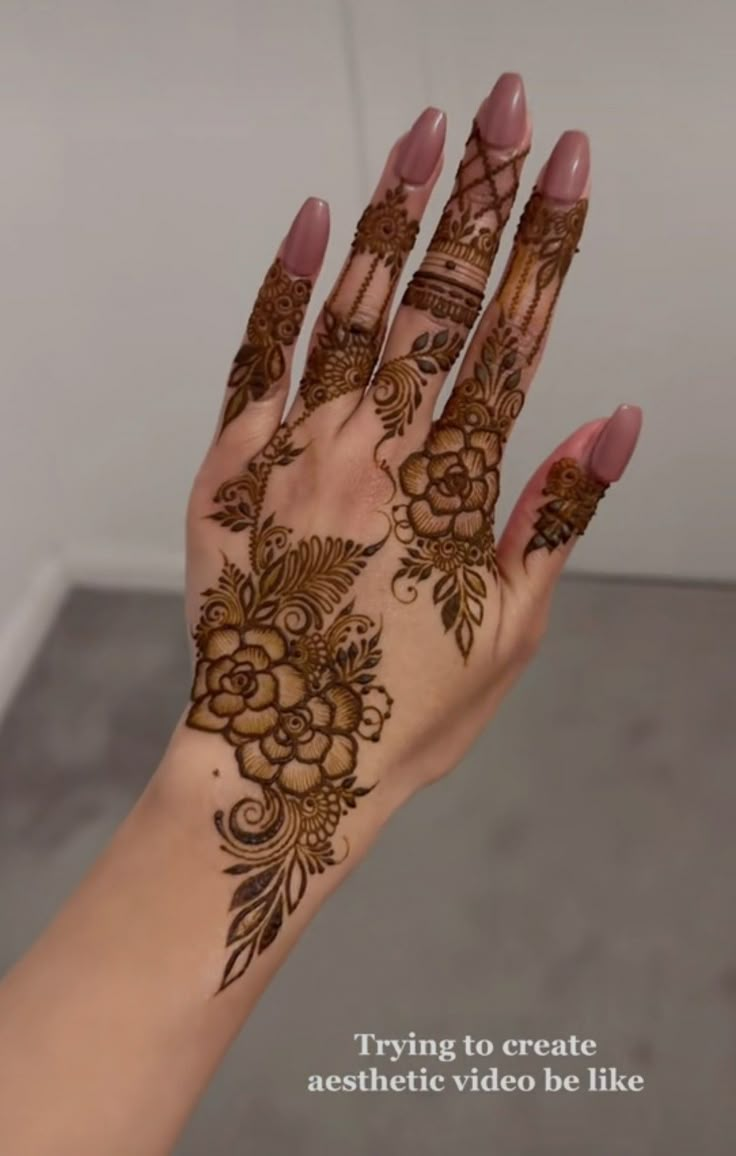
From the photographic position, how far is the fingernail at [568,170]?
68 cm

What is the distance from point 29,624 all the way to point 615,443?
41.0 inches

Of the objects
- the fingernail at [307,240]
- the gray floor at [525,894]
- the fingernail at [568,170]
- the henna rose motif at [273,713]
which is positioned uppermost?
the fingernail at [568,170]

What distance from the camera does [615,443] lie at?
2.31 ft

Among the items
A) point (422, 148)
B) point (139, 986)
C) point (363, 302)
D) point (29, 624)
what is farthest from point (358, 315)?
point (29, 624)

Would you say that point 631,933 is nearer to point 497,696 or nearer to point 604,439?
point 497,696

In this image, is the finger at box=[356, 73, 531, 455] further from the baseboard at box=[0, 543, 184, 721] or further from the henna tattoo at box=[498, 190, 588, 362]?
the baseboard at box=[0, 543, 184, 721]

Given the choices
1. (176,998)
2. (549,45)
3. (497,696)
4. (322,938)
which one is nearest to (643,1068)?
(322,938)

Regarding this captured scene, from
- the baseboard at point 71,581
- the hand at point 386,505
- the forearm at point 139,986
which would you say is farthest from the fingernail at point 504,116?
the baseboard at point 71,581

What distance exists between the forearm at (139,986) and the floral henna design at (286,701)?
0.01 m

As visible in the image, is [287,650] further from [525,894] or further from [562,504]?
[525,894]

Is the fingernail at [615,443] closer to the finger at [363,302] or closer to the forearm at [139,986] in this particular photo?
the finger at [363,302]

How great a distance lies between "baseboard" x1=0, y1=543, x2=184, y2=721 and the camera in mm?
1483

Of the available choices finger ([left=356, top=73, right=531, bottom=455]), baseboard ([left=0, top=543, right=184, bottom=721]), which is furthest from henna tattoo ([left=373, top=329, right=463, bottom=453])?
baseboard ([left=0, top=543, right=184, bottom=721])

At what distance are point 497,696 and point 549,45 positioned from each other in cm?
60
